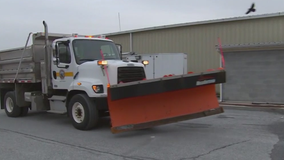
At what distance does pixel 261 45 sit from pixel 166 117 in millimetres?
7283

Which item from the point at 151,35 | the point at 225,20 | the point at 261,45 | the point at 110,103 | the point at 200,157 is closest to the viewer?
the point at 200,157

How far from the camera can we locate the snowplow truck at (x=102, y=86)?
6.98 m

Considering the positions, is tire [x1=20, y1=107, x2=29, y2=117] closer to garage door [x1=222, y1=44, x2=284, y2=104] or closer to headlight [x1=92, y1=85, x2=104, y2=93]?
headlight [x1=92, y1=85, x2=104, y2=93]

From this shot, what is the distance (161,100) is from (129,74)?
121 cm

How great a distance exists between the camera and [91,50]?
8.63 m

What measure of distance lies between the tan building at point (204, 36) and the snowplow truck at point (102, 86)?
8210mm

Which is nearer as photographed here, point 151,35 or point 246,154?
point 246,154

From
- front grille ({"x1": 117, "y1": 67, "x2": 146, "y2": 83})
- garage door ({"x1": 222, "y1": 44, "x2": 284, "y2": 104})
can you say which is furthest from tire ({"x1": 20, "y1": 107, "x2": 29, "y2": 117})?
garage door ({"x1": 222, "y1": 44, "x2": 284, "y2": 104})

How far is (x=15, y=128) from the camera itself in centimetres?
875

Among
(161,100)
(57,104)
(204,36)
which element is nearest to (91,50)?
(57,104)

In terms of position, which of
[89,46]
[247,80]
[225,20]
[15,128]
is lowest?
[15,128]

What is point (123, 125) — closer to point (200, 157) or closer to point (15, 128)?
point (200, 157)

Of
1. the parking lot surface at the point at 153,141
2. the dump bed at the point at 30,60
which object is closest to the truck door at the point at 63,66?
the dump bed at the point at 30,60

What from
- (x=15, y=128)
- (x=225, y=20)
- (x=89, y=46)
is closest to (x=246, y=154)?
(x=89, y=46)
